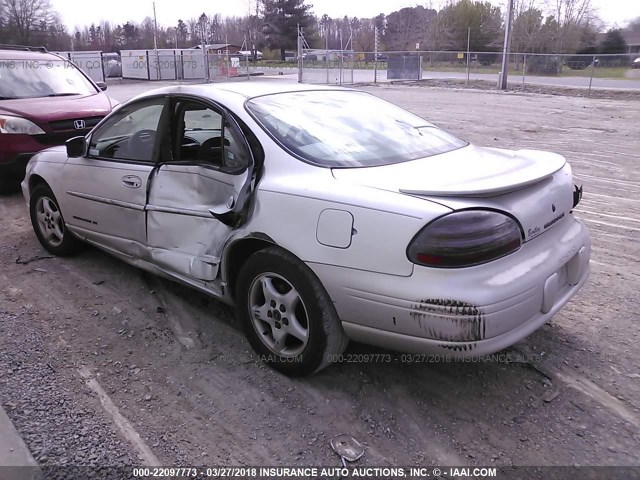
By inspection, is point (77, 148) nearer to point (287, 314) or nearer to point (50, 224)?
point (50, 224)

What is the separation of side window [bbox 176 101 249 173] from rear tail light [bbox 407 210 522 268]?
1247 millimetres

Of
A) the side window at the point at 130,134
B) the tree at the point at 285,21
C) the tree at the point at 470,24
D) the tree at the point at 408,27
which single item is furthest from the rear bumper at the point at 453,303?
the tree at the point at 285,21

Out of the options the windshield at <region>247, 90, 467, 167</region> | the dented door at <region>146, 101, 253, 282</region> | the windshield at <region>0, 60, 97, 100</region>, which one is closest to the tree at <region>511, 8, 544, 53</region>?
the windshield at <region>0, 60, 97, 100</region>

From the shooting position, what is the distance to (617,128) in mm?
12812

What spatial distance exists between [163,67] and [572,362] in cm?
4318

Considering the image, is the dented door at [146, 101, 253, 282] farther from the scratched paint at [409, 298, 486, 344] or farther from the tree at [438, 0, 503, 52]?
the tree at [438, 0, 503, 52]

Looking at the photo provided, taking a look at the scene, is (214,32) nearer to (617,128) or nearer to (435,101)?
(435,101)

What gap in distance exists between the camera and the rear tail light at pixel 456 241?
94.8 inches

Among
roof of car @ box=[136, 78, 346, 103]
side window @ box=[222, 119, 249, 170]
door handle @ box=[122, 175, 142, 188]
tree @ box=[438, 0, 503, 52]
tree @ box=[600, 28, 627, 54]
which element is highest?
tree @ box=[438, 0, 503, 52]

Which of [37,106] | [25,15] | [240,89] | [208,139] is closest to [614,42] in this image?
[37,106]

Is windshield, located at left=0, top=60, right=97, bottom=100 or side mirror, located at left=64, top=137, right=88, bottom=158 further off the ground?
windshield, located at left=0, top=60, right=97, bottom=100

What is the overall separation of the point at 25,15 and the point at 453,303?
70.2 meters

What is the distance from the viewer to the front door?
381 cm

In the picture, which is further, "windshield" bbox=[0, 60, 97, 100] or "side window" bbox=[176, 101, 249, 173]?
"windshield" bbox=[0, 60, 97, 100]
